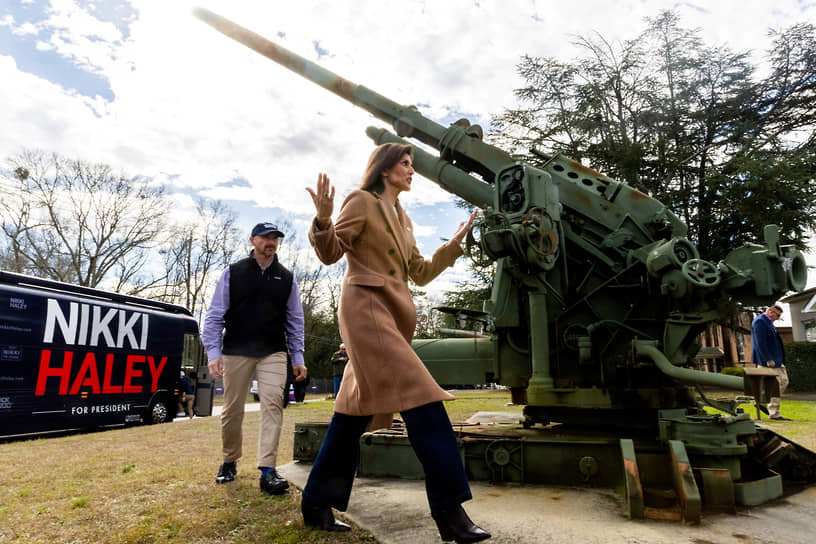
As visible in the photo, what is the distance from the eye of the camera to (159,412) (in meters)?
11.8

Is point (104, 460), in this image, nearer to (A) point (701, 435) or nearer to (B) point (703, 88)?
(A) point (701, 435)

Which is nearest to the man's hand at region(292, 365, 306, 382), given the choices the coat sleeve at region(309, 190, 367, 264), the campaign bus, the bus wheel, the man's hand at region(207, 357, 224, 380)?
the man's hand at region(207, 357, 224, 380)

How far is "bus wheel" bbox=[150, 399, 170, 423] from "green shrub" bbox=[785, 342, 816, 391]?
19921 mm

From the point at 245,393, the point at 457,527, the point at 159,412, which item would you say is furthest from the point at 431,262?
the point at 159,412

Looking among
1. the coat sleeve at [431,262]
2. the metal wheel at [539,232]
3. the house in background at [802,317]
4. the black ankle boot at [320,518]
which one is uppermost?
the house in background at [802,317]

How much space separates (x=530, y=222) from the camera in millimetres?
3859

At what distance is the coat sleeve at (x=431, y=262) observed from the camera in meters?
3.04

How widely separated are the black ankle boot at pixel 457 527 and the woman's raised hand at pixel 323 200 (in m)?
1.37

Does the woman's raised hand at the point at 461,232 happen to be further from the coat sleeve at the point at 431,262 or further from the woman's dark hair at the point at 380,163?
the woman's dark hair at the point at 380,163

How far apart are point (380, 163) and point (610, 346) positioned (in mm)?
2559

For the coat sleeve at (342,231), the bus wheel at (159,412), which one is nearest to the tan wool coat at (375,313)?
the coat sleeve at (342,231)

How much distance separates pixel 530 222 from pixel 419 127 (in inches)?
120

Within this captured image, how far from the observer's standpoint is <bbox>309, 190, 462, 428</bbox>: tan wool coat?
240 cm

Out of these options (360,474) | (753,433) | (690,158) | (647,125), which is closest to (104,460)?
(360,474)
